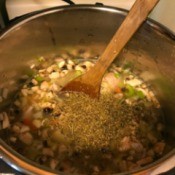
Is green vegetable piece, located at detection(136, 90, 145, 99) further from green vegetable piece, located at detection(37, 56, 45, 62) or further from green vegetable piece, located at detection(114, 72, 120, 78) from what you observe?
green vegetable piece, located at detection(37, 56, 45, 62)

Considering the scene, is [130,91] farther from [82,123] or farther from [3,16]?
[3,16]

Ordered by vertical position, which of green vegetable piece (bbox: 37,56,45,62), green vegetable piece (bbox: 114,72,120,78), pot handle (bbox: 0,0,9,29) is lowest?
green vegetable piece (bbox: 37,56,45,62)

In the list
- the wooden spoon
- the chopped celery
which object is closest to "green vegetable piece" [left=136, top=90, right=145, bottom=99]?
the chopped celery

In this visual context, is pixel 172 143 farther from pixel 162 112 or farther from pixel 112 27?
pixel 112 27

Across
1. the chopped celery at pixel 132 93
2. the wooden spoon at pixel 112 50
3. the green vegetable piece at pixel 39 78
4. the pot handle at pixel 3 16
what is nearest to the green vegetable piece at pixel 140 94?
the chopped celery at pixel 132 93

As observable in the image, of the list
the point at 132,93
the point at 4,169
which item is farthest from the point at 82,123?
the point at 4,169

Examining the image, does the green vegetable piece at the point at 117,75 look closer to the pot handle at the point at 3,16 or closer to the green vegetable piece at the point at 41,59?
the green vegetable piece at the point at 41,59

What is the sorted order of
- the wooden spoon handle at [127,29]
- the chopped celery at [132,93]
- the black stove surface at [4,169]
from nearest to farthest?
the black stove surface at [4,169], the wooden spoon handle at [127,29], the chopped celery at [132,93]
